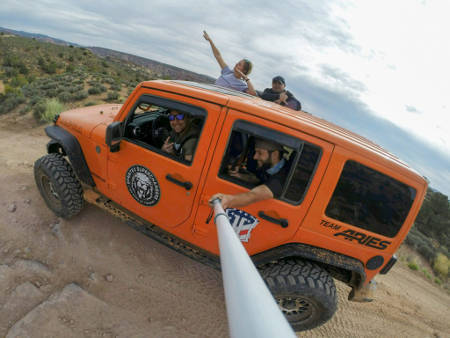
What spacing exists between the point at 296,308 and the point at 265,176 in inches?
58.2

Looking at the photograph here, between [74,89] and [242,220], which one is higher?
[242,220]

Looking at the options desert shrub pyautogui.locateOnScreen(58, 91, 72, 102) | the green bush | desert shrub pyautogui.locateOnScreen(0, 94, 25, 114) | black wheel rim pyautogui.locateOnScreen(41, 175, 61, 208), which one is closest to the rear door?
black wheel rim pyautogui.locateOnScreen(41, 175, 61, 208)

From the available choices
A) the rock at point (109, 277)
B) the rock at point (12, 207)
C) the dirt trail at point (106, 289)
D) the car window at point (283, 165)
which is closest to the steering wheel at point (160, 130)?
the car window at point (283, 165)

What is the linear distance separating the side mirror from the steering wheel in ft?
1.48

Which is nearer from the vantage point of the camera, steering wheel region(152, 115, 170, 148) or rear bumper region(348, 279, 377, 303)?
rear bumper region(348, 279, 377, 303)

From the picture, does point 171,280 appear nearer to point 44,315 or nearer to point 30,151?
point 44,315

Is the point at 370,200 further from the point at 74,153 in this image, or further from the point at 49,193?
the point at 49,193

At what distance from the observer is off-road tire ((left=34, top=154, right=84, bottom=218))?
2.81m

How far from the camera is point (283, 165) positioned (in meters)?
2.05

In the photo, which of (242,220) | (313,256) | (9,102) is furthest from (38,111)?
(313,256)

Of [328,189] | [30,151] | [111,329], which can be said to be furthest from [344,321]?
[30,151]

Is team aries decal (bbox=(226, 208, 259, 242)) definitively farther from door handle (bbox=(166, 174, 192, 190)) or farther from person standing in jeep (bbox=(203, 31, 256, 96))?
person standing in jeep (bbox=(203, 31, 256, 96))

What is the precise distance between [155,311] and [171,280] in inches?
15.9

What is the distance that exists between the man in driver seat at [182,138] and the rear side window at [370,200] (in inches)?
54.4
